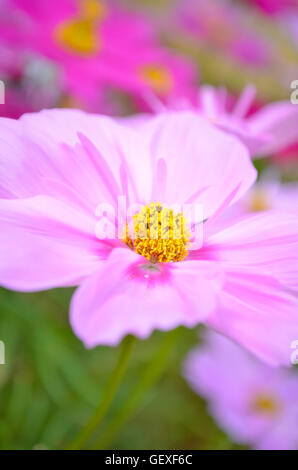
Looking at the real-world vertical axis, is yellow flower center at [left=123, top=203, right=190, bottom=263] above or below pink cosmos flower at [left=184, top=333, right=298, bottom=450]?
above

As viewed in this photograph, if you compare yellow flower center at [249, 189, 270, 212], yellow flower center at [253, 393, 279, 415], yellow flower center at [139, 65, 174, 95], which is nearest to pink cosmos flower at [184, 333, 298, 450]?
yellow flower center at [253, 393, 279, 415]

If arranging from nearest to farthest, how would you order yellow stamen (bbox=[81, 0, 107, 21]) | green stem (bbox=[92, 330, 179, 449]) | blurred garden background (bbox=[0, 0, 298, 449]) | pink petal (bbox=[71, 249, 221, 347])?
1. pink petal (bbox=[71, 249, 221, 347])
2. green stem (bbox=[92, 330, 179, 449])
3. blurred garden background (bbox=[0, 0, 298, 449])
4. yellow stamen (bbox=[81, 0, 107, 21])

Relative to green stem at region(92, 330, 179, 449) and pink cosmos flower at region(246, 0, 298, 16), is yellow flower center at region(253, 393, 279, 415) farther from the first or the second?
pink cosmos flower at region(246, 0, 298, 16)

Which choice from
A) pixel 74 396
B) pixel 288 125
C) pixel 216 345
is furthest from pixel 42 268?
pixel 216 345

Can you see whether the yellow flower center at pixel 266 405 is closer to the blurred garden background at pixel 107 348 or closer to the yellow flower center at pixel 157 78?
the blurred garden background at pixel 107 348

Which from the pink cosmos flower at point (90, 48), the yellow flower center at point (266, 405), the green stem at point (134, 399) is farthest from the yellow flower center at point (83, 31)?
the yellow flower center at point (266, 405)

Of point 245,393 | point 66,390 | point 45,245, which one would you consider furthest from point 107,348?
point 45,245

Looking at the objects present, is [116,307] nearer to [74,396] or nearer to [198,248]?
[198,248]
